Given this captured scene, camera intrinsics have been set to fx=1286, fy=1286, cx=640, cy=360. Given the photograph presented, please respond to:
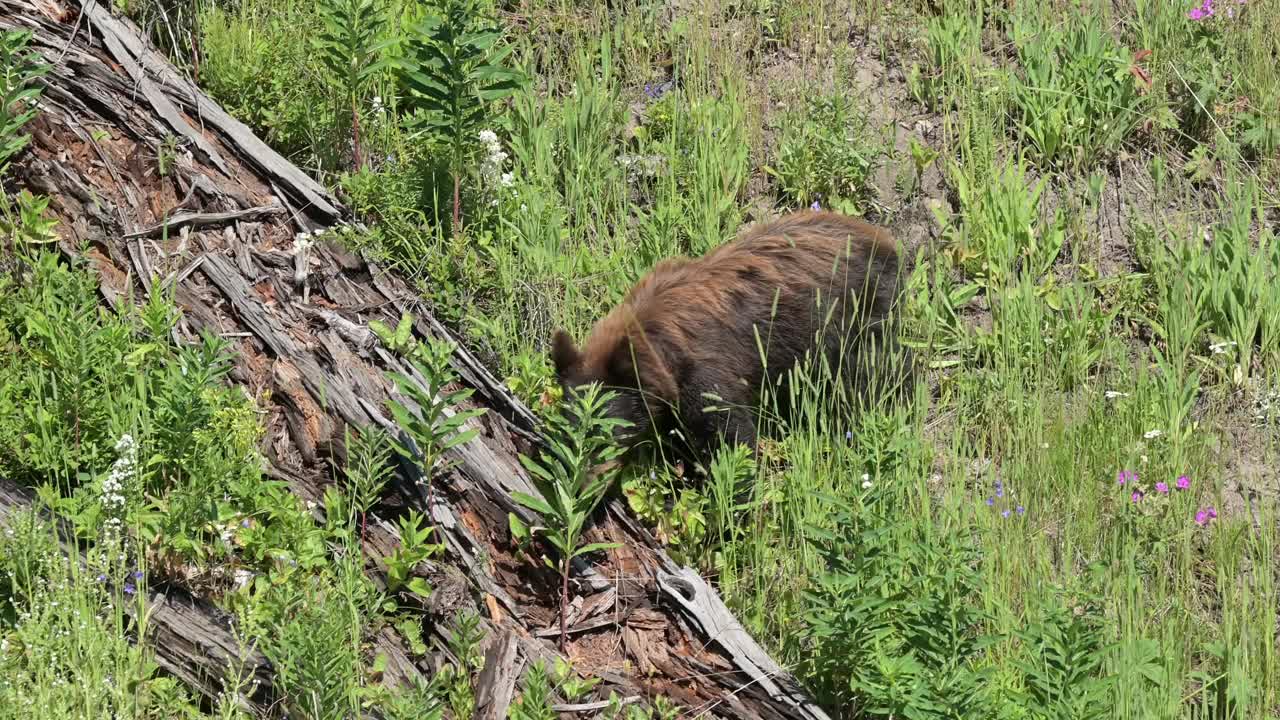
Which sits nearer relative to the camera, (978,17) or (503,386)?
(503,386)

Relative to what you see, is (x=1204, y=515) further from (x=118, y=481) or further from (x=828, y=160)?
(x=118, y=481)

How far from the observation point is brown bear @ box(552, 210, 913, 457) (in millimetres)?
5945

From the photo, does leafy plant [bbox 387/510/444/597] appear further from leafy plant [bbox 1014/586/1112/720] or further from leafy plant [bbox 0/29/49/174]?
leafy plant [bbox 0/29/49/174]

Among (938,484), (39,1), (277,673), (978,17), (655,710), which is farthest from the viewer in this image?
(978,17)

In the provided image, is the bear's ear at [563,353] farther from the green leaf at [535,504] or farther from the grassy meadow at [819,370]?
the green leaf at [535,504]

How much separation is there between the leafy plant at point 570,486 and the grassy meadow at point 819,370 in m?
0.45

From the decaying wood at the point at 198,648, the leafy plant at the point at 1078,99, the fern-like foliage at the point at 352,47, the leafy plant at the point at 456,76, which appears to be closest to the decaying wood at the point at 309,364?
the decaying wood at the point at 198,648

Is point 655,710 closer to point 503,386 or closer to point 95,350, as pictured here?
point 503,386

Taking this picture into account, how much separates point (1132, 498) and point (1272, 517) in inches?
21.0

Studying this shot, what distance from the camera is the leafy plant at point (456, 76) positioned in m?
6.05

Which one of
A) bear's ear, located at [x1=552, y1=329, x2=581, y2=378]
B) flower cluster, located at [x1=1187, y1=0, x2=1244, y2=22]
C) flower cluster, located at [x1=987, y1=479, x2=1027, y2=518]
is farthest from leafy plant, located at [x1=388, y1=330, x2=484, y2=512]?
flower cluster, located at [x1=1187, y1=0, x2=1244, y2=22]

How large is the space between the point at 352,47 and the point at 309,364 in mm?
1792

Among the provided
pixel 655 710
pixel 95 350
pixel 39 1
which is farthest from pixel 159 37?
pixel 655 710

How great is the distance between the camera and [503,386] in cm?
598
